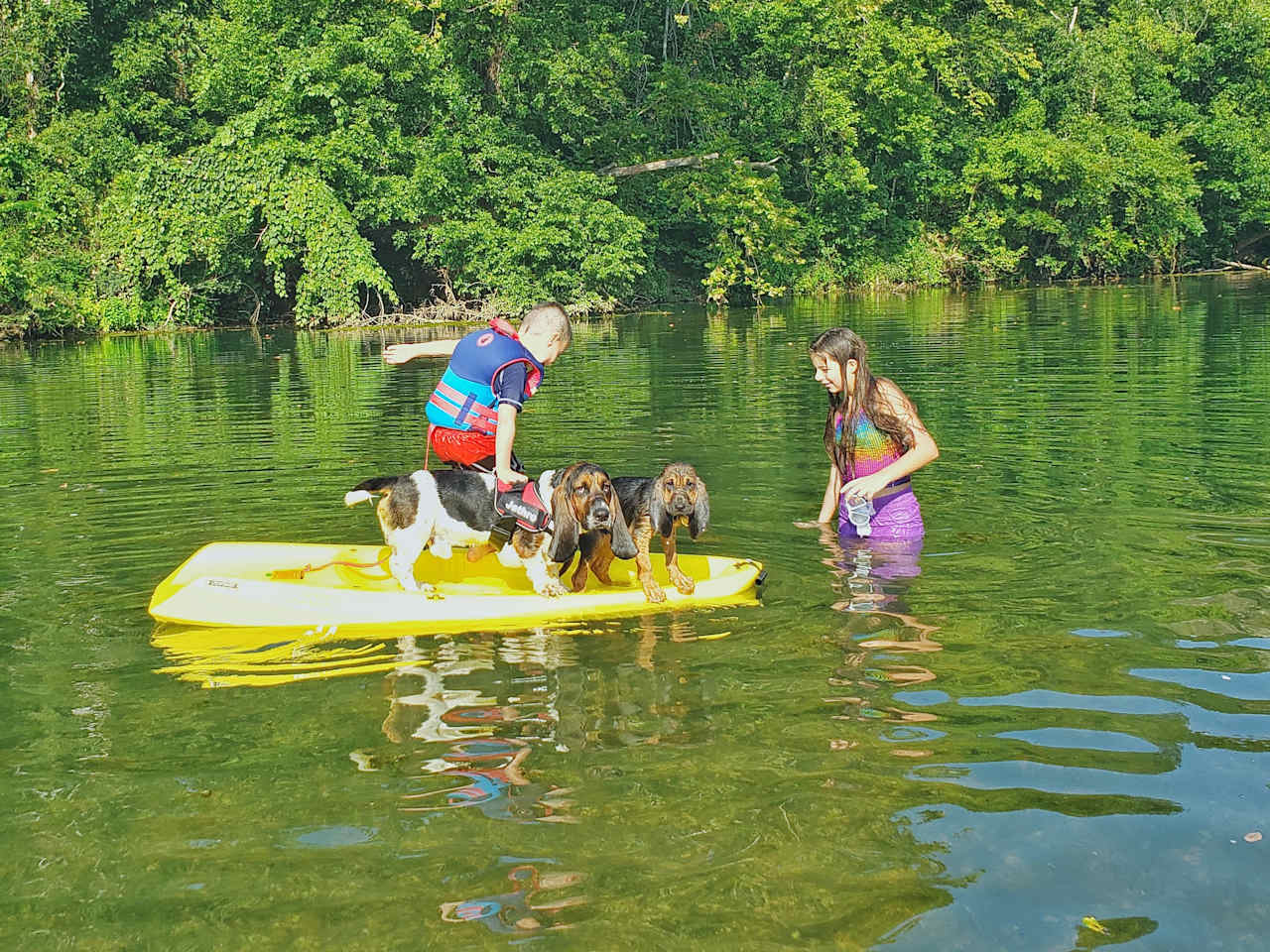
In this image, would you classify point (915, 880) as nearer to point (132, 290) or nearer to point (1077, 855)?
point (1077, 855)

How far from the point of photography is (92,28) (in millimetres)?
34781

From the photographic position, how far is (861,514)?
26.1 ft

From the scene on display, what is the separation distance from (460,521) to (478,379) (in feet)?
2.61

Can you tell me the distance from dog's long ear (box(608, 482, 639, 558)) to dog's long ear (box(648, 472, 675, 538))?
0.19 meters

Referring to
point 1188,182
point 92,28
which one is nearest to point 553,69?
point 92,28

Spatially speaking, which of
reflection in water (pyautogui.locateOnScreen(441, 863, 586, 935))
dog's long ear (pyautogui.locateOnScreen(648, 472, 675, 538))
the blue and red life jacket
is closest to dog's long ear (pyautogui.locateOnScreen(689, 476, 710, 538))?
dog's long ear (pyautogui.locateOnScreen(648, 472, 675, 538))

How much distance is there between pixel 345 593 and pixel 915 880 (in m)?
3.76

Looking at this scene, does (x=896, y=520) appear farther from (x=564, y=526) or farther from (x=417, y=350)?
(x=417, y=350)

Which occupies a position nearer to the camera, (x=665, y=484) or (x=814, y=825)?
(x=814, y=825)

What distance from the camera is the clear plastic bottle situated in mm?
7914

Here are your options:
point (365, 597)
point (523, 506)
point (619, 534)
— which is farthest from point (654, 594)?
point (365, 597)

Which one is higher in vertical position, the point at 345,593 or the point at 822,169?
the point at 822,169

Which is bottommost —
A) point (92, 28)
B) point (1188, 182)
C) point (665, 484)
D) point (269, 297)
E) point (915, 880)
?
point (915, 880)

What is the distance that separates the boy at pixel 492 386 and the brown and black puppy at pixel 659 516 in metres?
0.59
